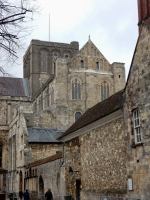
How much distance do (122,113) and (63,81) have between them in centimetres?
3051

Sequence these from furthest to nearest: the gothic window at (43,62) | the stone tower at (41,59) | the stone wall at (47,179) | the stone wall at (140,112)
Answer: the gothic window at (43,62), the stone tower at (41,59), the stone wall at (47,179), the stone wall at (140,112)

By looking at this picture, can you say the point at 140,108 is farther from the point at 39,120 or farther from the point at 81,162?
the point at 39,120

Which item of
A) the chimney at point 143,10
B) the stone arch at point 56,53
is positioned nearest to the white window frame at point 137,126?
the chimney at point 143,10

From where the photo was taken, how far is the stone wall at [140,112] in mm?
14930

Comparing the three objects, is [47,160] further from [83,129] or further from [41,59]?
[41,59]

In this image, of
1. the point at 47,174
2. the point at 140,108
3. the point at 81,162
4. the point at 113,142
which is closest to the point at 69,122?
the point at 47,174

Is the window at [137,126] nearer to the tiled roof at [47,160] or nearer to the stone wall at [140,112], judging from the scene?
the stone wall at [140,112]

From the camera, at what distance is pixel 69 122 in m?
46.2

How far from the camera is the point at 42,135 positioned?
38.9 m

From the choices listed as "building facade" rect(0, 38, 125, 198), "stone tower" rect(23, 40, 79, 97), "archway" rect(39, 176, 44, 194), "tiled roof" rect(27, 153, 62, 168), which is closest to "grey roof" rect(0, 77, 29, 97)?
"stone tower" rect(23, 40, 79, 97)

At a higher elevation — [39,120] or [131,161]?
[39,120]

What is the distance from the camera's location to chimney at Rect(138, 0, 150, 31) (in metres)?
16.2

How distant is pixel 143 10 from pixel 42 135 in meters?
25.0

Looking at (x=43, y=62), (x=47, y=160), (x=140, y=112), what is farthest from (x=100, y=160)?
(x=43, y=62)
